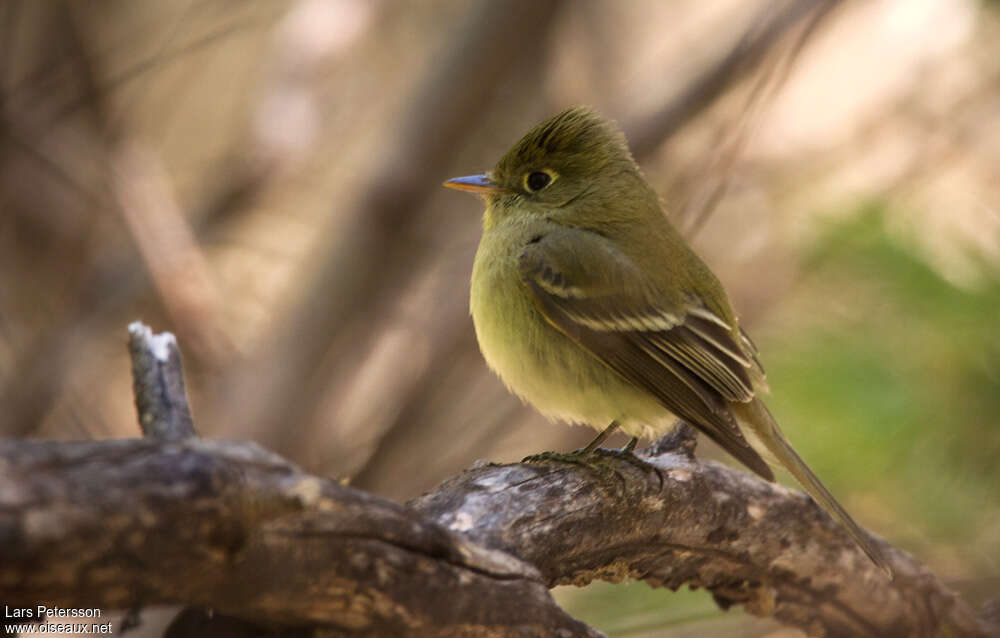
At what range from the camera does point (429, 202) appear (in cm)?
395

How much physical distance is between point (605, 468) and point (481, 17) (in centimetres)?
187

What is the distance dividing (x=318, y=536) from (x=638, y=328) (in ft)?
4.71

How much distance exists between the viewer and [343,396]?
4121 millimetres

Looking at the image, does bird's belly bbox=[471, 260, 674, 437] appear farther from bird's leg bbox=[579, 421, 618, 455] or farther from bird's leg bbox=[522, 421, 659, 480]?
bird's leg bbox=[522, 421, 659, 480]

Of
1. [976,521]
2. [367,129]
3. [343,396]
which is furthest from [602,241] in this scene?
[367,129]

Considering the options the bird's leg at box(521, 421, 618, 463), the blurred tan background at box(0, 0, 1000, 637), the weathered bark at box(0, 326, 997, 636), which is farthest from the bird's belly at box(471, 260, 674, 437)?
the blurred tan background at box(0, 0, 1000, 637)

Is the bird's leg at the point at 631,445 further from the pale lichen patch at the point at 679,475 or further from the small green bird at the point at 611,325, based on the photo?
the pale lichen patch at the point at 679,475

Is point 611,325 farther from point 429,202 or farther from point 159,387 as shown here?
point 429,202

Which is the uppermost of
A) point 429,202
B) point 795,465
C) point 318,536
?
point 429,202

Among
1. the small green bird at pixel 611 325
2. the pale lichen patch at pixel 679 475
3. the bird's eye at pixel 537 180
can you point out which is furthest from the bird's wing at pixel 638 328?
the bird's eye at pixel 537 180

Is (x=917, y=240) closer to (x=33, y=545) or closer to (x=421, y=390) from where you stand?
(x=33, y=545)

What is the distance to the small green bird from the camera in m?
2.66

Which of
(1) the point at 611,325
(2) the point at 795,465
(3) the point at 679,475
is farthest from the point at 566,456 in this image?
(2) the point at 795,465

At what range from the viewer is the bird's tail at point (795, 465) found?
2398 mm
